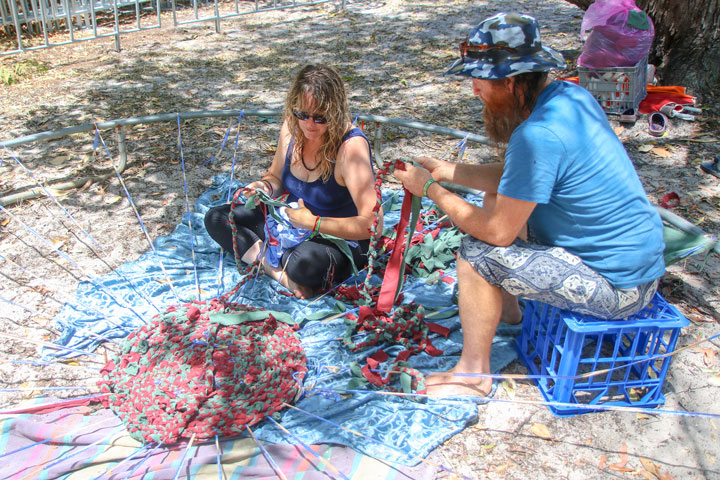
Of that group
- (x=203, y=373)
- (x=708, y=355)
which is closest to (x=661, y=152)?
(x=708, y=355)

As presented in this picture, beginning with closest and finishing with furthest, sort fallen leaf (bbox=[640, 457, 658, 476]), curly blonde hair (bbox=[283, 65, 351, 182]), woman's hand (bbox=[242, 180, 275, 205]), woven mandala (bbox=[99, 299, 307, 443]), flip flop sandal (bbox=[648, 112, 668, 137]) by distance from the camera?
fallen leaf (bbox=[640, 457, 658, 476])
woven mandala (bbox=[99, 299, 307, 443])
curly blonde hair (bbox=[283, 65, 351, 182])
woman's hand (bbox=[242, 180, 275, 205])
flip flop sandal (bbox=[648, 112, 668, 137])

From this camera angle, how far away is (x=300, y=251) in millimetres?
2826

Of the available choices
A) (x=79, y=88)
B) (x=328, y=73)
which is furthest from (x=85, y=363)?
(x=79, y=88)

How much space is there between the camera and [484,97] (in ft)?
6.77

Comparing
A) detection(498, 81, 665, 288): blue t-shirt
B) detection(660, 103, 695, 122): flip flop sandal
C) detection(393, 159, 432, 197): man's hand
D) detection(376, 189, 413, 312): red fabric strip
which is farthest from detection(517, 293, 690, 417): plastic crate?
detection(660, 103, 695, 122): flip flop sandal

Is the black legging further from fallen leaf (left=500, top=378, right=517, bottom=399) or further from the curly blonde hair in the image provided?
fallen leaf (left=500, top=378, right=517, bottom=399)

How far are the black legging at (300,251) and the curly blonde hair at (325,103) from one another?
35 centimetres

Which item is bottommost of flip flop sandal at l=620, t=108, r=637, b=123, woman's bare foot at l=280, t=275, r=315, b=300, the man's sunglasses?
Answer: woman's bare foot at l=280, t=275, r=315, b=300

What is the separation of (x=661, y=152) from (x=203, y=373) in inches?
143

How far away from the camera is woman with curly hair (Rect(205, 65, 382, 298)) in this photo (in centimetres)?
260

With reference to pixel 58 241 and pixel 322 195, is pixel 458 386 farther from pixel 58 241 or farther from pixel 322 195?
pixel 58 241

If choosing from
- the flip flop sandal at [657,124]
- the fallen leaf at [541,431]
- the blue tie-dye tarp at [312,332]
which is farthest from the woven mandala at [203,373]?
the flip flop sandal at [657,124]

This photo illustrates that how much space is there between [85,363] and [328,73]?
5.36 feet

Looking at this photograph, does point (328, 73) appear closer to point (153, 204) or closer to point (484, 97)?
point (484, 97)
